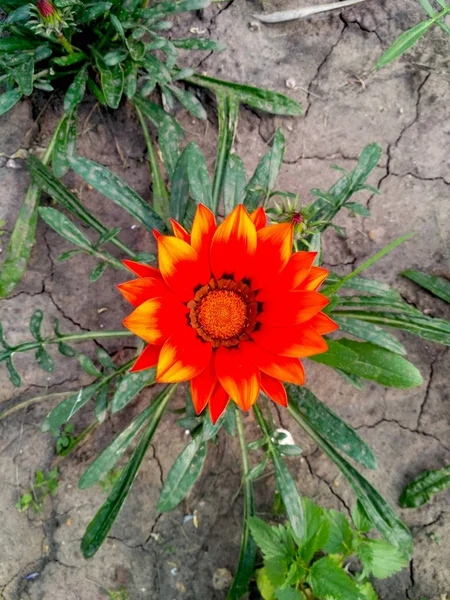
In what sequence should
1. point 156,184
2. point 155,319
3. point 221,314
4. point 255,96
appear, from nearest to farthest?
point 155,319 < point 221,314 < point 156,184 < point 255,96

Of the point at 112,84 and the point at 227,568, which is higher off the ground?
the point at 112,84

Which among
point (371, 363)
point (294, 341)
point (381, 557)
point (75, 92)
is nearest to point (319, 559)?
point (381, 557)

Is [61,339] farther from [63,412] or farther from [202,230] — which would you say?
[202,230]

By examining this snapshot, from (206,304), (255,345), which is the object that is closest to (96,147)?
(206,304)

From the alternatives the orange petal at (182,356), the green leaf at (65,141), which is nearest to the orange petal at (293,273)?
the orange petal at (182,356)

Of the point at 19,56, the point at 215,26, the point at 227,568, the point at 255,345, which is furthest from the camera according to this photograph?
the point at 215,26

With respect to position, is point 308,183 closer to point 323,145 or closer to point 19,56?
point 323,145

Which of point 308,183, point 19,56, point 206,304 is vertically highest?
point 19,56
